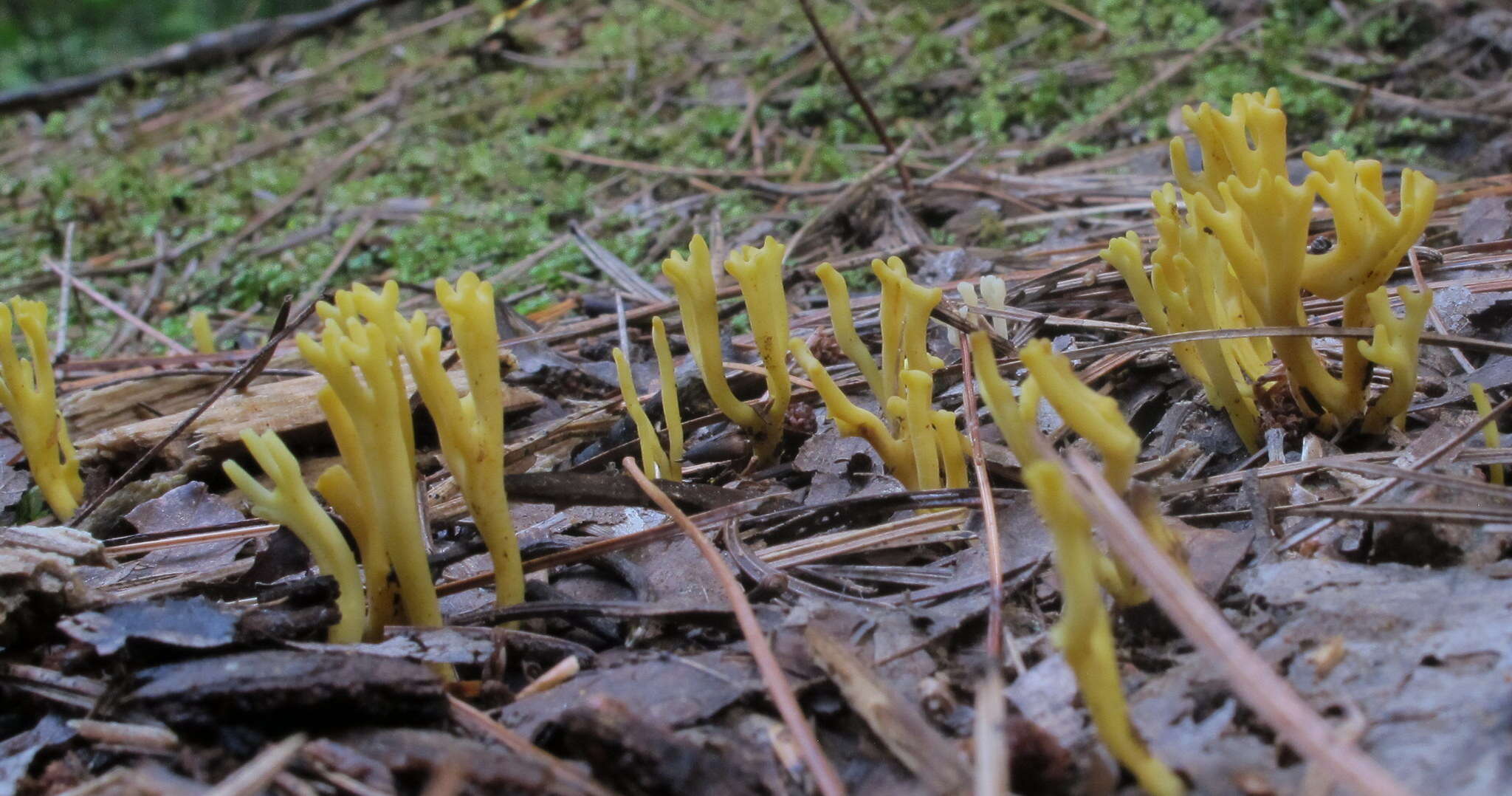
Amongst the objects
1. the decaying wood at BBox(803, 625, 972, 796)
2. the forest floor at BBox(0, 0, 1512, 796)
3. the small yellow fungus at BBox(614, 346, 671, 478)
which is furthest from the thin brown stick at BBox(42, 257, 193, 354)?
the decaying wood at BBox(803, 625, 972, 796)

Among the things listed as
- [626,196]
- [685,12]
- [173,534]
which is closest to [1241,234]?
[173,534]

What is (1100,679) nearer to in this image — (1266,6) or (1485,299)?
(1485,299)

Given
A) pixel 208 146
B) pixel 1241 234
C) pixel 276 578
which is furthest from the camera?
pixel 208 146

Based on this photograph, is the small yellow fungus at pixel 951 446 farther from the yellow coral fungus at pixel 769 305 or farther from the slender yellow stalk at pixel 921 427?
the yellow coral fungus at pixel 769 305

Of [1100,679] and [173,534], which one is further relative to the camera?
[173,534]

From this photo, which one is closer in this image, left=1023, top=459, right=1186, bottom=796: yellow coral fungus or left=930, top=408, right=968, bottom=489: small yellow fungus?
left=1023, top=459, right=1186, bottom=796: yellow coral fungus

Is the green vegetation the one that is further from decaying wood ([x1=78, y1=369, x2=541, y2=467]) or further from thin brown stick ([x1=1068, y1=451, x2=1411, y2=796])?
thin brown stick ([x1=1068, y1=451, x2=1411, y2=796])

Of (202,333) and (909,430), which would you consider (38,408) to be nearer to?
(202,333)
